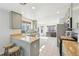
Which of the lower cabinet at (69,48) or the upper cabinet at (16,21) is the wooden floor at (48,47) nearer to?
the lower cabinet at (69,48)

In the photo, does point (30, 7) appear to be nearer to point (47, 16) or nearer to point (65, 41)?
point (47, 16)

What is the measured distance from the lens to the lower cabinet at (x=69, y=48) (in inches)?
73.7

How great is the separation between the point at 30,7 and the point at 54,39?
0.73 metres

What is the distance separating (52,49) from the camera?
2053mm

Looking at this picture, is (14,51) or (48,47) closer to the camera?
(14,51)

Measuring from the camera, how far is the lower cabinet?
1871 millimetres

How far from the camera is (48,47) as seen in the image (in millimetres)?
2086

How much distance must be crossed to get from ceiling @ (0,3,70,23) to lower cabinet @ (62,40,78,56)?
50 centimetres

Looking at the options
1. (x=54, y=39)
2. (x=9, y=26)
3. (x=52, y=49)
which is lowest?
(x=52, y=49)

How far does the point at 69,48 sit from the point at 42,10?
84 cm

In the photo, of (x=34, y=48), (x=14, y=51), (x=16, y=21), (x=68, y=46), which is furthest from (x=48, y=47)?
(x=16, y=21)

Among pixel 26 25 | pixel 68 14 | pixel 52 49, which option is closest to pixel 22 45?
pixel 26 25

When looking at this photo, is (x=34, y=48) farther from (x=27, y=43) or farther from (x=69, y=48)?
(x=69, y=48)

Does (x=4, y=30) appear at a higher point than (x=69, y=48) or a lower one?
higher
